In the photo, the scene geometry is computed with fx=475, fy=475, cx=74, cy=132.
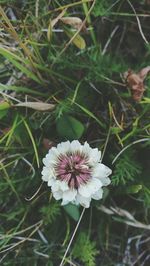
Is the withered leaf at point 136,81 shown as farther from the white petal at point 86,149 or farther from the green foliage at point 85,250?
the green foliage at point 85,250

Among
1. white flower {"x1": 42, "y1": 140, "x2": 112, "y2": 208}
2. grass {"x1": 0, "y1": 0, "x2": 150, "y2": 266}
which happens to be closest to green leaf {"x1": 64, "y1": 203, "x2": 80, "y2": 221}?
grass {"x1": 0, "y1": 0, "x2": 150, "y2": 266}

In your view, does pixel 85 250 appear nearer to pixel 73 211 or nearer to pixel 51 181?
pixel 73 211

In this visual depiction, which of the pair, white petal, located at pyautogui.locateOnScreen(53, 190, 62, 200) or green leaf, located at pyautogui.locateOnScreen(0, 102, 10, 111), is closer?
white petal, located at pyautogui.locateOnScreen(53, 190, 62, 200)

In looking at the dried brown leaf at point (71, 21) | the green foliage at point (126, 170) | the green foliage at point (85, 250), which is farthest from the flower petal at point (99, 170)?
the dried brown leaf at point (71, 21)

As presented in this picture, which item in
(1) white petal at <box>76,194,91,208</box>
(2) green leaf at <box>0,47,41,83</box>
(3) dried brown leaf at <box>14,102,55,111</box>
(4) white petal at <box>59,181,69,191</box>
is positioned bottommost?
(1) white petal at <box>76,194,91,208</box>

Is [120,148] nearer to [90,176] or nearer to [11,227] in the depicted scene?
[90,176]

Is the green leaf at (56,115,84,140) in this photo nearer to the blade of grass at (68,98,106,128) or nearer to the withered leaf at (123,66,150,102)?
the blade of grass at (68,98,106,128)

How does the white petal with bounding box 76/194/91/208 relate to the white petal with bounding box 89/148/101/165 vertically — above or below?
below

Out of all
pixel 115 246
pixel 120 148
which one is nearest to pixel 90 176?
pixel 120 148
